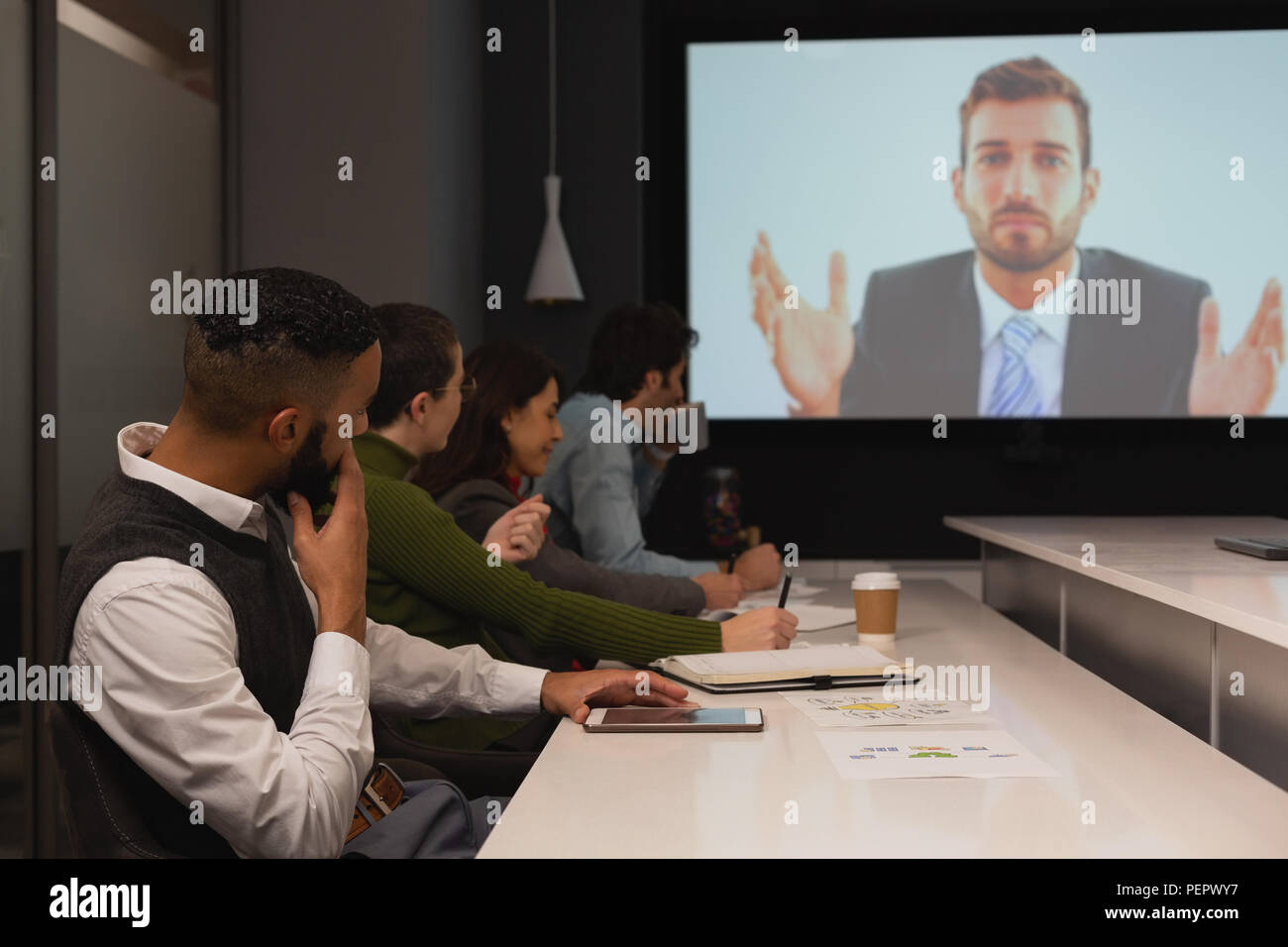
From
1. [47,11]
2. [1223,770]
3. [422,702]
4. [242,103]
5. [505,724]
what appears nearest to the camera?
[1223,770]

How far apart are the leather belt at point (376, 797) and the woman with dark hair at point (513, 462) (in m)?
0.81

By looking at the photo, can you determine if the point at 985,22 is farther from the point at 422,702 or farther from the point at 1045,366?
the point at 422,702

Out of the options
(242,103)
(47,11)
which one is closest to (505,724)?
(47,11)

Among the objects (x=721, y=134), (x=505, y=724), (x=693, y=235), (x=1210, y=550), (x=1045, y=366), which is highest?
(x=721, y=134)

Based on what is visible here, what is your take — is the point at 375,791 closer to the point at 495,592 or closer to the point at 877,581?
the point at 495,592

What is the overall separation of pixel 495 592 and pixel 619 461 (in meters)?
1.10

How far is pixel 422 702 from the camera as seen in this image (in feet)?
5.57

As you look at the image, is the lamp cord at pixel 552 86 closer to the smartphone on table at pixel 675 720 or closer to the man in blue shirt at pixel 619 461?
the man in blue shirt at pixel 619 461

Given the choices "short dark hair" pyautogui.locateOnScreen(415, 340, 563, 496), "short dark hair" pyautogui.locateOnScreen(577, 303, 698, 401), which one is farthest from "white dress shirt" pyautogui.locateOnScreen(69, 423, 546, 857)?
"short dark hair" pyautogui.locateOnScreen(577, 303, 698, 401)

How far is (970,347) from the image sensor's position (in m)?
4.23

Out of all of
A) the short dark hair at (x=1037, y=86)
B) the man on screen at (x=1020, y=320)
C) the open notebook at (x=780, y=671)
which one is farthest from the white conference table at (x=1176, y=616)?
the short dark hair at (x=1037, y=86)

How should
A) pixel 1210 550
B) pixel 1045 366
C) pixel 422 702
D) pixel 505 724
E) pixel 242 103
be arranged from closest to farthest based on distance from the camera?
pixel 422 702
pixel 505 724
pixel 1210 550
pixel 242 103
pixel 1045 366

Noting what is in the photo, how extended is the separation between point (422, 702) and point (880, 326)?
2.92m

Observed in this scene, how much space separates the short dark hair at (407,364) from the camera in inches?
77.6
